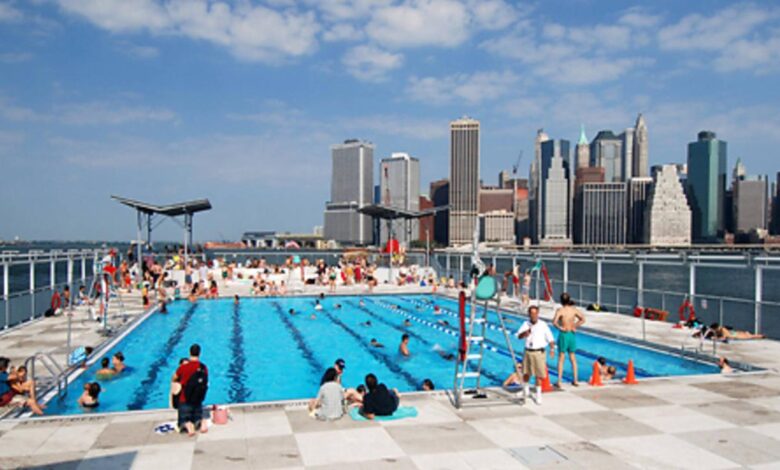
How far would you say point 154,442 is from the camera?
24.5 feet

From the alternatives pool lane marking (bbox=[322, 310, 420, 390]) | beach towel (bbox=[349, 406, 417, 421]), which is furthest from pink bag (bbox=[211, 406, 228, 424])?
pool lane marking (bbox=[322, 310, 420, 390])

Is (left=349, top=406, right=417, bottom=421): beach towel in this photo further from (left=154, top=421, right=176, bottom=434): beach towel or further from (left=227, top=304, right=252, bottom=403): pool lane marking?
(left=227, top=304, right=252, bottom=403): pool lane marking

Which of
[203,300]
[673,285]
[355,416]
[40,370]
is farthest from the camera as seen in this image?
[673,285]

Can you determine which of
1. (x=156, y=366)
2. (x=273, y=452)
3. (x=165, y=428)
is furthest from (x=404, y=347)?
(x=273, y=452)

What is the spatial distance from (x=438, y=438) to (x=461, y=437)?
0.31 meters

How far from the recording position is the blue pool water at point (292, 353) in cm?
1322

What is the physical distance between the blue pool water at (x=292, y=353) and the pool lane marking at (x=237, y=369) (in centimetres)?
2

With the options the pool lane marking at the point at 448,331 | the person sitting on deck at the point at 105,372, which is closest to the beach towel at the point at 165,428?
the person sitting on deck at the point at 105,372

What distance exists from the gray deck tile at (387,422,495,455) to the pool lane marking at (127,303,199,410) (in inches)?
250

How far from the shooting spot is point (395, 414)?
869 cm

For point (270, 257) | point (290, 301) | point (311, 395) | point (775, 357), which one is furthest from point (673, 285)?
point (311, 395)

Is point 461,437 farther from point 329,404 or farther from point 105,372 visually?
point 105,372

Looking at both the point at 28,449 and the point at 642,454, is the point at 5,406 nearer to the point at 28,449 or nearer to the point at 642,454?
the point at 28,449

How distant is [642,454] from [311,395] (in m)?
7.54
